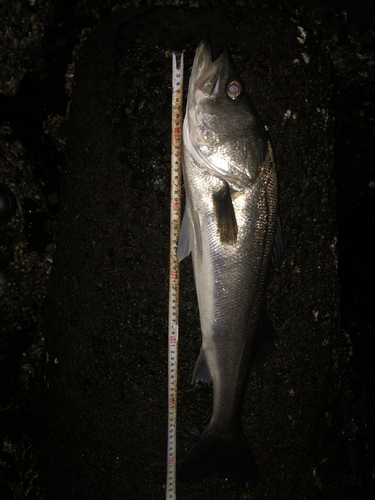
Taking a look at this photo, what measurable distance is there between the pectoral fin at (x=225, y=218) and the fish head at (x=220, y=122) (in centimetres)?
10

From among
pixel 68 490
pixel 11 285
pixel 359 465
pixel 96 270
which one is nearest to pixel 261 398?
pixel 359 465

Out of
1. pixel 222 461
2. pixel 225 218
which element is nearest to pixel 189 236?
pixel 225 218

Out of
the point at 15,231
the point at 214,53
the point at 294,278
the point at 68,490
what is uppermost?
the point at 214,53

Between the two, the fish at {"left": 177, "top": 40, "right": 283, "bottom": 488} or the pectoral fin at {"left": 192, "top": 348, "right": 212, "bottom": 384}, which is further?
the pectoral fin at {"left": 192, "top": 348, "right": 212, "bottom": 384}

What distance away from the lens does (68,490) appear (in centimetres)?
251

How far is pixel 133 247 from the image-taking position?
2.20m

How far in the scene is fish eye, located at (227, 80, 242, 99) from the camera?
187cm

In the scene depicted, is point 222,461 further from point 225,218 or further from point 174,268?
point 225,218

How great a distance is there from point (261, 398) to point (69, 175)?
210 centimetres

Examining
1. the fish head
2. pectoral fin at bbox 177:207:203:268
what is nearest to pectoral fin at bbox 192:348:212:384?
pectoral fin at bbox 177:207:203:268

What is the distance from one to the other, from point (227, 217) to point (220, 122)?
0.55m

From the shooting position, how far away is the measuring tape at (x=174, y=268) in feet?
6.65

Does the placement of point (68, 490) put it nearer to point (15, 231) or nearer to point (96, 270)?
point (96, 270)

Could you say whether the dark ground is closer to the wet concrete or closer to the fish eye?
the wet concrete
